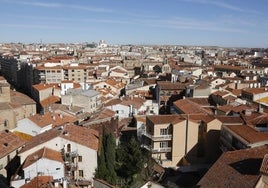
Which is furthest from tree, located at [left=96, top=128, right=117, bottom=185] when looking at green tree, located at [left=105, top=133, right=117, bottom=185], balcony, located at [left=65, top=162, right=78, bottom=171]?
balcony, located at [left=65, top=162, right=78, bottom=171]

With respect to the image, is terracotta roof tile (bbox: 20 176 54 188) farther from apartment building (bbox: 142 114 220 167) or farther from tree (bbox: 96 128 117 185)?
apartment building (bbox: 142 114 220 167)

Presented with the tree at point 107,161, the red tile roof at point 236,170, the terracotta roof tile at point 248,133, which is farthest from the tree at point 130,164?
the terracotta roof tile at point 248,133

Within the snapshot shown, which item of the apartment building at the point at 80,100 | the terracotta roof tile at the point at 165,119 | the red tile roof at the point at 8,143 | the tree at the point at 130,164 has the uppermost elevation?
the terracotta roof tile at the point at 165,119

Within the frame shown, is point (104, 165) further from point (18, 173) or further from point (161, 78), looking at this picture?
point (161, 78)

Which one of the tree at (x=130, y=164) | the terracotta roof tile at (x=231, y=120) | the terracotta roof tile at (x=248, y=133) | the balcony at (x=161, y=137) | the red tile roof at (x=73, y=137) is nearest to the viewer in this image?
the terracotta roof tile at (x=248, y=133)

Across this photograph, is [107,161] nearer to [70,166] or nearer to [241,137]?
[70,166]

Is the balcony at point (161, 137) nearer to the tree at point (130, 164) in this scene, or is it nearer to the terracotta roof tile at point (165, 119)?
the terracotta roof tile at point (165, 119)

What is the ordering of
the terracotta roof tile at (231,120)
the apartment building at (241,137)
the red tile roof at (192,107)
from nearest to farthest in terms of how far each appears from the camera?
the apartment building at (241,137)
the terracotta roof tile at (231,120)
the red tile roof at (192,107)

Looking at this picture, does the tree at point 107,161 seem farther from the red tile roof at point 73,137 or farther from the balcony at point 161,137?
the balcony at point 161,137

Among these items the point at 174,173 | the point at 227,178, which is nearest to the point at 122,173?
the point at 174,173

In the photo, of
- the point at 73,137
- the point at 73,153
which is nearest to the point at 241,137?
the point at 73,153

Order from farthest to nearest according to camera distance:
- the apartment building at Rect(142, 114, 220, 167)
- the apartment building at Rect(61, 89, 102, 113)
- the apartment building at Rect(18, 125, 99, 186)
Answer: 1. the apartment building at Rect(61, 89, 102, 113)
2. the apartment building at Rect(142, 114, 220, 167)
3. the apartment building at Rect(18, 125, 99, 186)

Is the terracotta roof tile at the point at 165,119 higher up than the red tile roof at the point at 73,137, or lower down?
higher up

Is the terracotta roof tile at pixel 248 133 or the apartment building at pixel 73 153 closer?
the terracotta roof tile at pixel 248 133
